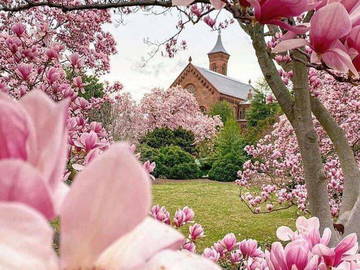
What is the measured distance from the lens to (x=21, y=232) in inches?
9.5

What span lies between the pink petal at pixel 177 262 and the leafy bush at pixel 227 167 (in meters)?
19.7

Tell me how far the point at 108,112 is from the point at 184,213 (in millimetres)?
13450

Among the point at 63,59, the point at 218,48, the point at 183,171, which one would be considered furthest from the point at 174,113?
the point at 218,48

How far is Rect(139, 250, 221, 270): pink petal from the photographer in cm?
32

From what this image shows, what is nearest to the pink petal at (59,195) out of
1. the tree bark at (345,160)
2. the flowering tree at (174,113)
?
the tree bark at (345,160)

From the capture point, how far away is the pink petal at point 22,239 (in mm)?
235

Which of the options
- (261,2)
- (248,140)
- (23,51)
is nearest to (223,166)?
(248,140)

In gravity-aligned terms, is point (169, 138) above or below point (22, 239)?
above

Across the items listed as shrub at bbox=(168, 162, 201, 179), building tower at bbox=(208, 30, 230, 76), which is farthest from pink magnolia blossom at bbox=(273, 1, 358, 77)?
building tower at bbox=(208, 30, 230, 76)

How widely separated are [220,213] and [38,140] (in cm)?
1191

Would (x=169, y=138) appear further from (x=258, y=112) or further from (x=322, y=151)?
(x=322, y=151)

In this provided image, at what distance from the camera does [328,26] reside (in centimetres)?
86

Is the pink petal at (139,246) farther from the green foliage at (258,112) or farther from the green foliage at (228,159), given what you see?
the green foliage at (258,112)

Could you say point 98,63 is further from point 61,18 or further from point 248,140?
point 248,140
